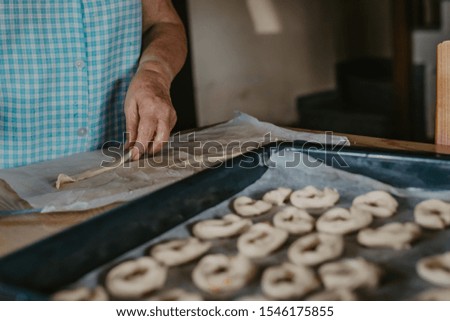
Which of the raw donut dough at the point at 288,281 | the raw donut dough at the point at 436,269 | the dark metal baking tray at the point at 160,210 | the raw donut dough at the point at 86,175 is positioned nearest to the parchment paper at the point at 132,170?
the raw donut dough at the point at 86,175

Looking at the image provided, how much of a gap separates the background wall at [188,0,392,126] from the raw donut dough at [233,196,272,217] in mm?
2746

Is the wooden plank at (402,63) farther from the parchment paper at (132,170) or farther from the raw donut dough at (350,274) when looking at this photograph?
the raw donut dough at (350,274)

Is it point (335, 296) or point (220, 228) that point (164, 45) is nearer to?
point (220, 228)

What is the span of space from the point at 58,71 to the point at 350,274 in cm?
106

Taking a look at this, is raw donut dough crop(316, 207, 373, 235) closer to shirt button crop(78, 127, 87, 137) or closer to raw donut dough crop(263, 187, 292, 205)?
raw donut dough crop(263, 187, 292, 205)

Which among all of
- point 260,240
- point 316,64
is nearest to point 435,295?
point 260,240

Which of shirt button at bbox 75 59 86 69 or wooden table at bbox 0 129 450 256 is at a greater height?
shirt button at bbox 75 59 86 69

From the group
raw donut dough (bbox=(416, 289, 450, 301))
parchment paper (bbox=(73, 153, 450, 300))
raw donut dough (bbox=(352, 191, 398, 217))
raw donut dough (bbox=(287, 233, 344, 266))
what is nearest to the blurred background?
parchment paper (bbox=(73, 153, 450, 300))

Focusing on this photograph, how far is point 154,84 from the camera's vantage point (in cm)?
147

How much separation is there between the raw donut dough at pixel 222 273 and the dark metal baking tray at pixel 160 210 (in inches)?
4.8

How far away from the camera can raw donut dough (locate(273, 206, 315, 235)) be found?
103 cm

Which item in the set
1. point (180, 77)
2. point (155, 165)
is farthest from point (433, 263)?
point (180, 77)

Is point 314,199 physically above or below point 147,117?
below
